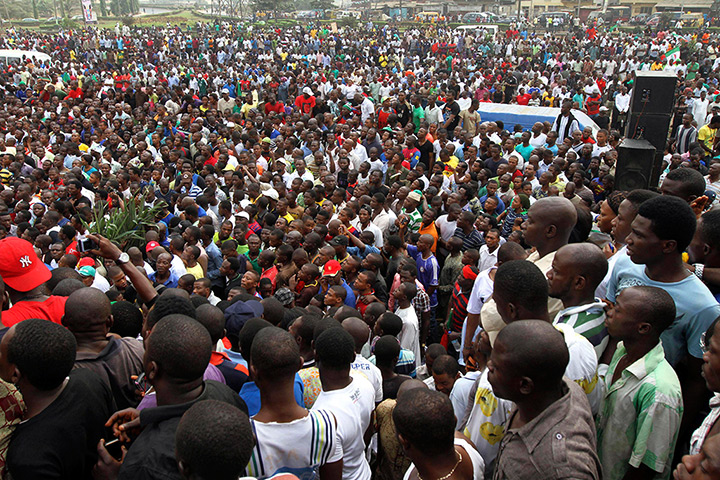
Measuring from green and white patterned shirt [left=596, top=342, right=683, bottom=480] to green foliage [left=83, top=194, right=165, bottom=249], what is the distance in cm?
608

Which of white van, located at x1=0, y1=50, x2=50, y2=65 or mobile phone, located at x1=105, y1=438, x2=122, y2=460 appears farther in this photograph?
white van, located at x1=0, y1=50, x2=50, y2=65

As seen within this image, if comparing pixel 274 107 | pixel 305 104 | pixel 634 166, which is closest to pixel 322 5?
pixel 274 107

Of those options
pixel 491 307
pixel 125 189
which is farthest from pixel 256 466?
pixel 125 189

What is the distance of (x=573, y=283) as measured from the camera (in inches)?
118

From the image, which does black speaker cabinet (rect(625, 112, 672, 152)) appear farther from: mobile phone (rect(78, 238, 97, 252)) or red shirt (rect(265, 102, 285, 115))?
red shirt (rect(265, 102, 285, 115))

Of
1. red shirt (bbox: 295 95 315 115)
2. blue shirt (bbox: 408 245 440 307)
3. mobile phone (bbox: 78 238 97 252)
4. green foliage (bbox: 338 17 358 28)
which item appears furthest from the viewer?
green foliage (bbox: 338 17 358 28)

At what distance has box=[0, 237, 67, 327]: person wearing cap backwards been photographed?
3297 millimetres

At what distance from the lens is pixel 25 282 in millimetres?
3395

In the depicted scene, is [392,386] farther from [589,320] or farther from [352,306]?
[352,306]

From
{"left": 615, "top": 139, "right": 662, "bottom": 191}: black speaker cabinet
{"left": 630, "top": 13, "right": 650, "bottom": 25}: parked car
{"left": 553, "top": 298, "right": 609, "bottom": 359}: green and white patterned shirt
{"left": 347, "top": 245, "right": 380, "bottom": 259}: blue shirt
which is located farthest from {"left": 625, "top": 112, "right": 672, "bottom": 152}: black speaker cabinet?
{"left": 630, "top": 13, "right": 650, "bottom": 25}: parked car

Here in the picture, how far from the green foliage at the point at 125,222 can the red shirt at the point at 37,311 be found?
3.66 m

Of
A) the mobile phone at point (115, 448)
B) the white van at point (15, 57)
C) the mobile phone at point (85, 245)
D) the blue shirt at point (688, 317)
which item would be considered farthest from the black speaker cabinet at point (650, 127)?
the white van at point (15, 57)

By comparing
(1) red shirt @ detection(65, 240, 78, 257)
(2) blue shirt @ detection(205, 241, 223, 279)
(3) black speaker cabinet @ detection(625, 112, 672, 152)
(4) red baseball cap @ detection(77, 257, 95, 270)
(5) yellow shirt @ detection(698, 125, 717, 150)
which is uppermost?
(3) black speaker cabinet @ detection(625, 112, 672, 152)

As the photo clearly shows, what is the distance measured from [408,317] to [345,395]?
2.00m
